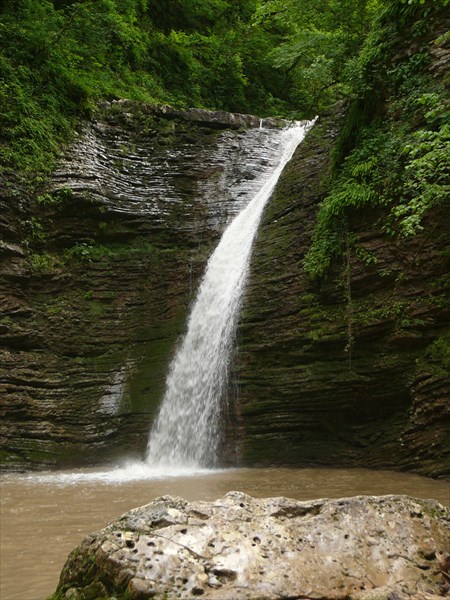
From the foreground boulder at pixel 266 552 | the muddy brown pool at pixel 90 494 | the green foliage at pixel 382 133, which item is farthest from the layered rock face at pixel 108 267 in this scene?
the foreground boulder at pixel 266 552

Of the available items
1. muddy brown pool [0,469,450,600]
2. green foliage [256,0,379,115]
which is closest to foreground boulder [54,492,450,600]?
muddy brown pool [0,469,450,600]

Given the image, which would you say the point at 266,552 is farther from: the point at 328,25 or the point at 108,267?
the point at 328,25

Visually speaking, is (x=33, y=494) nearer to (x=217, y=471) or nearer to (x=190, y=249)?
(x=217, y=471)

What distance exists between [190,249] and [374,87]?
5084mm

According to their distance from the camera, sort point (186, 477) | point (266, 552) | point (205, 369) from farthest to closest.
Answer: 1. point (205, 369)
2. point (186, 477)
3. point (266, 552)

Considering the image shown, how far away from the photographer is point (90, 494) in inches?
250

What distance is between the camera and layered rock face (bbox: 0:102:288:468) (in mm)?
10039

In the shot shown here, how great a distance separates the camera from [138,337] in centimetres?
1128

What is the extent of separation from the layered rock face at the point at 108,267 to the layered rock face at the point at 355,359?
224 centimetres

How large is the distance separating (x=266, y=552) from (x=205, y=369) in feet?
24.1

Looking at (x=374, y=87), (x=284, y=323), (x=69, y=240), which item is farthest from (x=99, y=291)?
(x=374, y=87)

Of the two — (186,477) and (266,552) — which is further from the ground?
(186,477)

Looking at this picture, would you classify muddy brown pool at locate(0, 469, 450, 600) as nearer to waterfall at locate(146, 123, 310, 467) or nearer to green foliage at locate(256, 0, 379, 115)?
waterfall at locate(146, 123, 310, 467)

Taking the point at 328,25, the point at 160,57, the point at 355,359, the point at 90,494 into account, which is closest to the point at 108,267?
the point at 355,359
